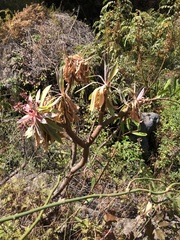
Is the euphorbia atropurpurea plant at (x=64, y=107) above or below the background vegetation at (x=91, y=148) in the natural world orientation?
above

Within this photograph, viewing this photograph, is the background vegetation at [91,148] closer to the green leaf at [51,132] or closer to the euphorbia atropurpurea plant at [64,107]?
the euphorbia atropurpurea plant at [64,107]

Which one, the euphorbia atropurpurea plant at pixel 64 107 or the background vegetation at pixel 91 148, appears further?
the background vegetation at pixel 91 148

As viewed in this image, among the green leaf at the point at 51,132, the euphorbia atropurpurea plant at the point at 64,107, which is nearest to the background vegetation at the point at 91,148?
the euphorbia atropurpurea plant at the point at 64,107

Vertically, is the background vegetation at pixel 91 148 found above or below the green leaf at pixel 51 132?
below

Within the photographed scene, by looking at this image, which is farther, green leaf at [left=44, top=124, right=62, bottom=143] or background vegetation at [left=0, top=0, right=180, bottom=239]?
background vegetation at [left=0, top=0, right=180, bottom=239]

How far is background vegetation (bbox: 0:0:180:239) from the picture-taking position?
5.16 feet

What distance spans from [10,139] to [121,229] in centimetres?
151

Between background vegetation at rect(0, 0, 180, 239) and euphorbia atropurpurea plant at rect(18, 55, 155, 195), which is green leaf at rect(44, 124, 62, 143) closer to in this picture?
euphorbia atropurpurea plant at rect(18, 55, 155, 195)

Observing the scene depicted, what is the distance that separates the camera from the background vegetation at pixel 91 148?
5.16ft

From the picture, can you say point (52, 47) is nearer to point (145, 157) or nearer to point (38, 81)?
point (38, 81)

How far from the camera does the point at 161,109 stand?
13.1 ft

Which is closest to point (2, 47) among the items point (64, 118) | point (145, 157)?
point (145, 157)

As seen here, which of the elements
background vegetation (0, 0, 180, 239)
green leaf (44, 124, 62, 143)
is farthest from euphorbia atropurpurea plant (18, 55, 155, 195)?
background vegetation (0, 0, 180, 239)

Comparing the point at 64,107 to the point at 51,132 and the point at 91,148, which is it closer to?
the point at 51,132
